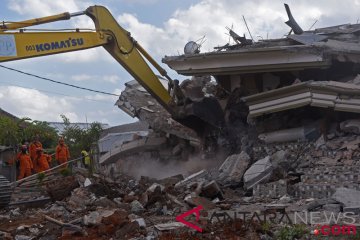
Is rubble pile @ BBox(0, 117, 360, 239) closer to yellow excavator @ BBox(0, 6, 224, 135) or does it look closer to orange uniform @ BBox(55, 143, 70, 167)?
yellow excavator @ BBox(0, 6, 224, 135)

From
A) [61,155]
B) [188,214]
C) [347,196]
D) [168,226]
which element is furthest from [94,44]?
[347,196]

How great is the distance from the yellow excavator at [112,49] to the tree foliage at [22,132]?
5.90 m

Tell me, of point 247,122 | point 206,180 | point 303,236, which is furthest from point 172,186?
point 303,236

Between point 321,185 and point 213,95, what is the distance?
523 centimetres

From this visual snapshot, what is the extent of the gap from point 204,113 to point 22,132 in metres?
12.2

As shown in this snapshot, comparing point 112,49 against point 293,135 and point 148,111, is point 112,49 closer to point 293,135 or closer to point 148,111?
point 148,111

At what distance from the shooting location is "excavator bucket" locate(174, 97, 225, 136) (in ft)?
39.4

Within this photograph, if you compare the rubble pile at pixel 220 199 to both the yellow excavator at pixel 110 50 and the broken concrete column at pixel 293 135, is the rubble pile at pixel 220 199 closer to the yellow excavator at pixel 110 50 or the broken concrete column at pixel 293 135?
the broken concrete column at pixel 293 135

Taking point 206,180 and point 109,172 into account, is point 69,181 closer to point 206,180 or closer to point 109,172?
point 206,180

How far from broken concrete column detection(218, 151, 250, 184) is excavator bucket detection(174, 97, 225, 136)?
5.47 feet

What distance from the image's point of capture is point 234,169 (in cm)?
1015

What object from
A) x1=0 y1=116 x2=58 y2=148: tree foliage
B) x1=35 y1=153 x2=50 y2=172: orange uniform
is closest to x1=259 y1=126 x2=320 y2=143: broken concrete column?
x1=35 y1=153 x2=50 y2=172: orange uniform

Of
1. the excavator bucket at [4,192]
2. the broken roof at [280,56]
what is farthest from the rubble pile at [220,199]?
the broken roof at [280,56]

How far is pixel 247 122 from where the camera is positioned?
11.6m
